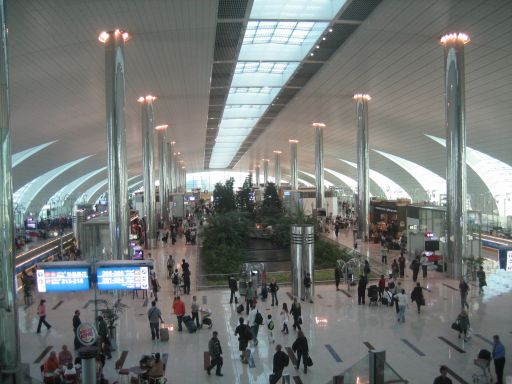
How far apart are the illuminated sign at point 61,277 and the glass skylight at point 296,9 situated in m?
11.4

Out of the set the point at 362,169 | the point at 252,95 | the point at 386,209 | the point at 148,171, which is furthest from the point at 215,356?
the point at 252,95

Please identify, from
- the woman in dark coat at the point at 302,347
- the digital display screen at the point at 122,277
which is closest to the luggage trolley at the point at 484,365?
the woman in dark coat at the point at 302,347

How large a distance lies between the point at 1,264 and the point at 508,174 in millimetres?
46994

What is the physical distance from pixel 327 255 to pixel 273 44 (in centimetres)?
1010

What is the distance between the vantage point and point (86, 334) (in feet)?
23.7

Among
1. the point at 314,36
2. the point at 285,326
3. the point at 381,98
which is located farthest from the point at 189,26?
the point at 381,98

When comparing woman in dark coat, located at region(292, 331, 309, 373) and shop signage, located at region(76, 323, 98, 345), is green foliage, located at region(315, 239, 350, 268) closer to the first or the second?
woman in dark coat, located at region(292, 331, 309, 373)

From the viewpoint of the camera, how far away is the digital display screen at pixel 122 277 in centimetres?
1008

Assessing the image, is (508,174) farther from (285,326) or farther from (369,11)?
(285,326)

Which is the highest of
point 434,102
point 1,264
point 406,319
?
point 434,102

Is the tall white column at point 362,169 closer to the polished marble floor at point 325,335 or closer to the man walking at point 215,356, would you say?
the polished marble floor at point 325,335

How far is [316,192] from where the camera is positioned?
4038 centimetres

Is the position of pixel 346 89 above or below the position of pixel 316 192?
above

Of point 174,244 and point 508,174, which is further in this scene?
point 508,174
